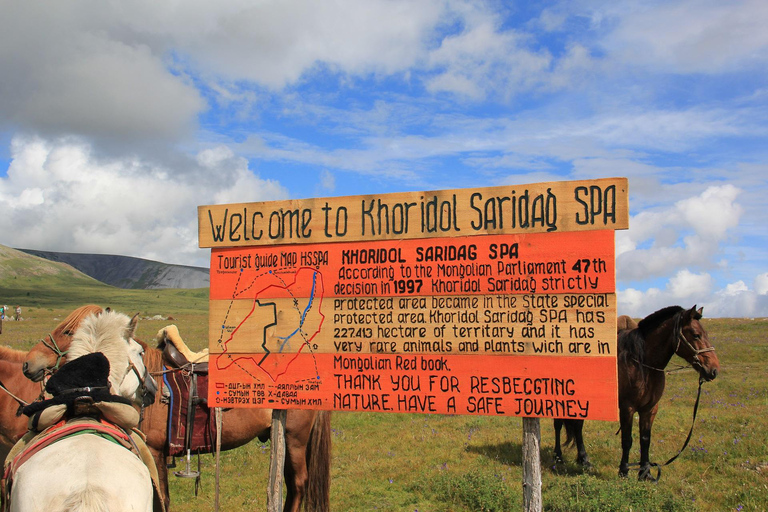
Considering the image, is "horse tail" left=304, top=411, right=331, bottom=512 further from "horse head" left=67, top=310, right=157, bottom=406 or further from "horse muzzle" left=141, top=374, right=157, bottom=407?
"horse head" left=67, top=310, right=157, bottom=406

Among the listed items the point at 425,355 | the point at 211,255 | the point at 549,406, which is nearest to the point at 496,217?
the point at 425,355

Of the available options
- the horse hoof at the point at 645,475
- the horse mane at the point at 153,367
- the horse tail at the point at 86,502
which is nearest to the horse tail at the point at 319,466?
the horse mane at the point at 153,367

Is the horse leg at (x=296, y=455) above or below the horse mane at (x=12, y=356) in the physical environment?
below

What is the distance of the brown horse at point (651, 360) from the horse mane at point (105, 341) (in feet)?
24.9

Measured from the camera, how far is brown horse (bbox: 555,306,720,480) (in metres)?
7.91

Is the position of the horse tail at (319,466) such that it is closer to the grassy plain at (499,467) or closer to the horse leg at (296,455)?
the horse leg at (296,455)

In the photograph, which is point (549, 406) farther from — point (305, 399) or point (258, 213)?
point (258, 213)

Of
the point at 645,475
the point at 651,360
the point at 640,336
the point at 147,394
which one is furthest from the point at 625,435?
the point at 147,394

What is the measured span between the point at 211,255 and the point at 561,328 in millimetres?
3582

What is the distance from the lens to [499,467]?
8.54 metres

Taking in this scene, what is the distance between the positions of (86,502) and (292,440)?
403 centimetres

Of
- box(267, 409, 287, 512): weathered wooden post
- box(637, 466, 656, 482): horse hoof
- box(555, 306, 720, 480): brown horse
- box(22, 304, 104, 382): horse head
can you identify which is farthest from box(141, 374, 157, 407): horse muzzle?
box(637, 466, 656, 482): horse hoof

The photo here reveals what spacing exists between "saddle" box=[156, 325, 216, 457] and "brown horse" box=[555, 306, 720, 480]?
261 inches

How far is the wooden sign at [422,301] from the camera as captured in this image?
4.04 meters
